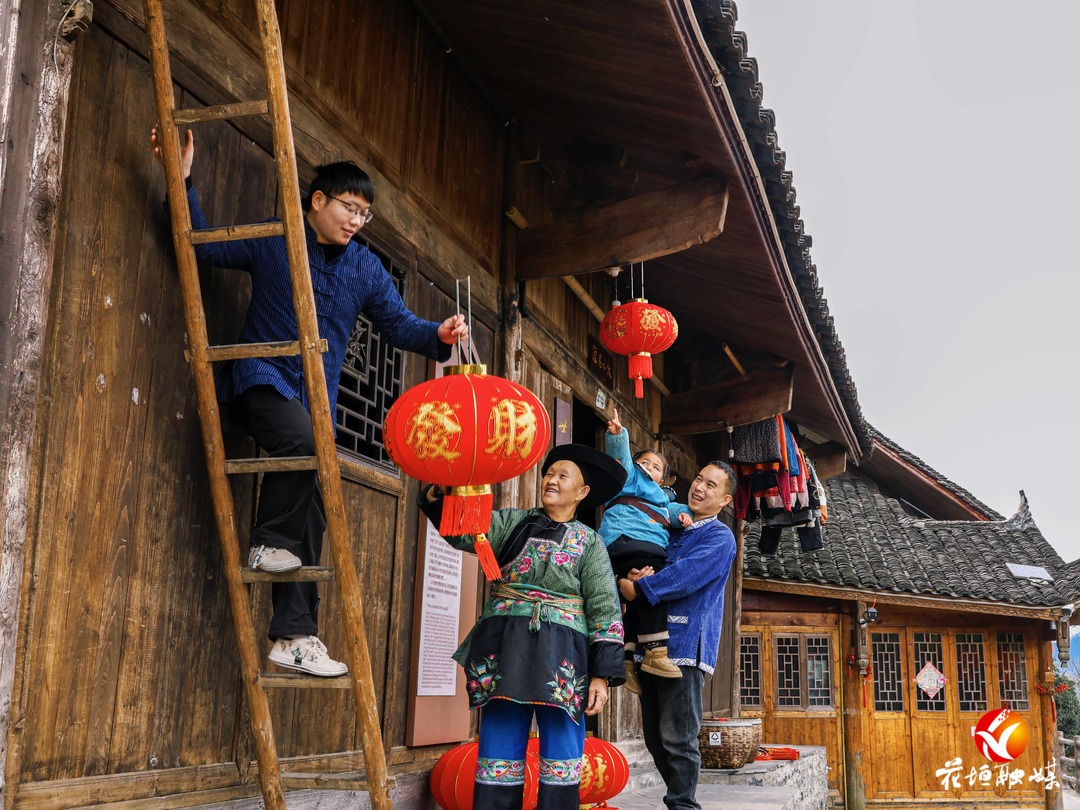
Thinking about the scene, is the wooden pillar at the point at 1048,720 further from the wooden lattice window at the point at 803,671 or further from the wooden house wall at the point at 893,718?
the wooden lattice window at the point at 803,671

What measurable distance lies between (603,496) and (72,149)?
2.45 m

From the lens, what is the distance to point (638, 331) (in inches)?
283

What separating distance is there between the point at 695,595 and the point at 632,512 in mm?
603

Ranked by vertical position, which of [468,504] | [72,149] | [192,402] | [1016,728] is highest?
[72,149]

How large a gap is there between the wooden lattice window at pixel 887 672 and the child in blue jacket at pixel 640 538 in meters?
11.2

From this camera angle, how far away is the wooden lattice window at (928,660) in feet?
50.4

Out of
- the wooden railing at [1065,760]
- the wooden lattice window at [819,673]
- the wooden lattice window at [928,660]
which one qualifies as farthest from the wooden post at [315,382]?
the wooden railing at [1065,760]

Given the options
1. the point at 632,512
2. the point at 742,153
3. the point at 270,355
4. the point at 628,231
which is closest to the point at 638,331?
the point at 628,231

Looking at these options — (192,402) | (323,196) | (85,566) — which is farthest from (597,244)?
(85,566)

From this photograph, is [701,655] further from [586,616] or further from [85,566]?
[85,566]

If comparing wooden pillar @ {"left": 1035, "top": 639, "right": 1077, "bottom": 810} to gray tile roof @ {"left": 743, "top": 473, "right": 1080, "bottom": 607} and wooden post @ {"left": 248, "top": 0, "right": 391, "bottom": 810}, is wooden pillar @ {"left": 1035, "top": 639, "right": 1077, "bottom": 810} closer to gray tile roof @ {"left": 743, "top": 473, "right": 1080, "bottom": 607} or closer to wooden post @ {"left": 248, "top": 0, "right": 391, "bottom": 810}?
gray tile roof @ {"left": 743, "top": 473, "right": 1080, "bottom": 607}

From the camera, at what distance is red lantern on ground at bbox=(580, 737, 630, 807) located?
16.6 ft

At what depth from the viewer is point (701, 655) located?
483cm

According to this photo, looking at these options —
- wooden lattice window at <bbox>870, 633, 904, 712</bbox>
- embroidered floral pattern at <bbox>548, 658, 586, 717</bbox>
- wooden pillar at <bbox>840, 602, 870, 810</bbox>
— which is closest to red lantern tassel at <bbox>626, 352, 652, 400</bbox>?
embroidered floral pattern at <bbox>548, 658, 586, 717</bbox>
